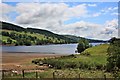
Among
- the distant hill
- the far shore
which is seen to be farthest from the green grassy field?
the distant hill

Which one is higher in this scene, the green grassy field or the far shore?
the green grassy field

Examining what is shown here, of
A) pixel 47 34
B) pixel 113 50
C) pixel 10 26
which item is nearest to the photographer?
pixel 113 50

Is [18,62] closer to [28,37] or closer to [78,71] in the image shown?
[78,71]

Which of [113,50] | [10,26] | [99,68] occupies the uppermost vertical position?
[10,26]

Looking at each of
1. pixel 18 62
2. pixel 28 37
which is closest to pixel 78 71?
pixel 18 62

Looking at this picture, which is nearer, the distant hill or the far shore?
the far shore

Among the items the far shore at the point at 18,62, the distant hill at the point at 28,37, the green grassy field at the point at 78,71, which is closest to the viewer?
the green grassy field at the point at 78,71

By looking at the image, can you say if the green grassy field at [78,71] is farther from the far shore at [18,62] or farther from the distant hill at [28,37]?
the distant hill at [28,37]

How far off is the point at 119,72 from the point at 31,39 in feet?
224

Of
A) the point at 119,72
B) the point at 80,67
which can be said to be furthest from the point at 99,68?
the point at 119,72

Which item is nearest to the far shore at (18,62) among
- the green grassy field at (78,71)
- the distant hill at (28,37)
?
the green grassy field at (78,71)

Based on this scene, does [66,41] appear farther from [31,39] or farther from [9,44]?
[9,44]

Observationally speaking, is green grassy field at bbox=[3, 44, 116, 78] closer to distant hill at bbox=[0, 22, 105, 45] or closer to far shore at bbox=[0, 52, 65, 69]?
far shore at bbox=[0, 52, 65, 69]

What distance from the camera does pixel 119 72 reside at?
5703 millimetres
